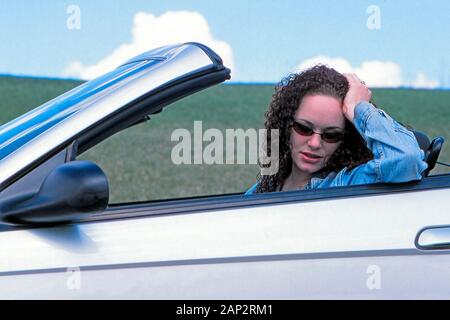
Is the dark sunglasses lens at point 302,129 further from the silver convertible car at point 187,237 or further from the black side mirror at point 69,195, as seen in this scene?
the black side mirror at point 69,195

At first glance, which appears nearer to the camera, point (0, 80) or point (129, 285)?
point (129, 285)

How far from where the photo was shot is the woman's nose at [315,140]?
120 inches

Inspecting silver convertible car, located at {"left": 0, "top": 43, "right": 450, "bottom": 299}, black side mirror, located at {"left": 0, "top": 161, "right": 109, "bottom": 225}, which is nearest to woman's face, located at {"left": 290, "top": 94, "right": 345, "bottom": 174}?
silver convertible car, located at {"left": 0, "top": 43, "right": 450, "bottom": 299}

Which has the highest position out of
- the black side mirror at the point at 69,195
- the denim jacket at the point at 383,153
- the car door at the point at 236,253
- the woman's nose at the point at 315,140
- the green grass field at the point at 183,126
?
the green grass field at the point at 183,126

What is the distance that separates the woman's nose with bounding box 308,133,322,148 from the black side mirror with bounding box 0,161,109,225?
1117 millimetres

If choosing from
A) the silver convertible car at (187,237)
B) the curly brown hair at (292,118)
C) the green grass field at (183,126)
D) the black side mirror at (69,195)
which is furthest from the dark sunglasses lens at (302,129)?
the green grass field at (183,126)

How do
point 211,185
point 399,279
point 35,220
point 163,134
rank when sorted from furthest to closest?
1. point 163,134
2. point 211,185
3. point 399,279
4. point 35,220

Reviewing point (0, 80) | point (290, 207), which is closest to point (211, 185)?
point (290, 207)

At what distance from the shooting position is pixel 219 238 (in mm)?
2340

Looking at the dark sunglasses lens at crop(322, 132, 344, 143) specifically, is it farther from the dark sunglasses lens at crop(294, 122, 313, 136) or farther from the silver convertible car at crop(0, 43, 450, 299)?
the silver convertible car at crop(0, 43, 450, 299)

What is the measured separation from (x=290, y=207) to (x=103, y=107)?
63cm

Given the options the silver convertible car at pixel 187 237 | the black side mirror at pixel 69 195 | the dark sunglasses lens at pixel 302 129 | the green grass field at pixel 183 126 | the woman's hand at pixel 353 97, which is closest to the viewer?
the black side mirror at pixel 69 195
